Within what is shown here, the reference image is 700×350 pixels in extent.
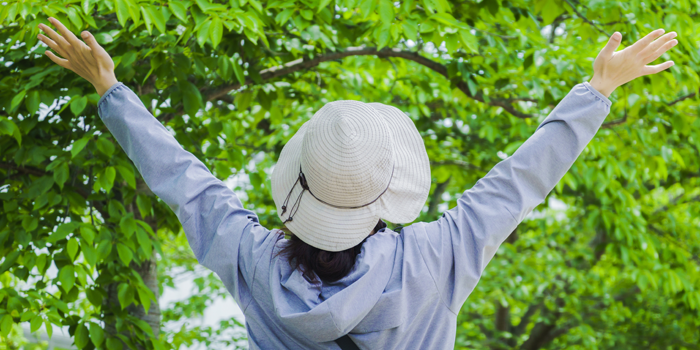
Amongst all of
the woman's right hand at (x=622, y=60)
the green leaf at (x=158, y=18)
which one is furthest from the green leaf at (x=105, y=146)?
the woman's right hand at (x=622, y=60)

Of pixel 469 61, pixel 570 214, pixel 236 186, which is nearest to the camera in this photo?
pixel 469 61

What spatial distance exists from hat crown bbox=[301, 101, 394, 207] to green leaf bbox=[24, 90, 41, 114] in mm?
1517

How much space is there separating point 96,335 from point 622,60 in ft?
6.79

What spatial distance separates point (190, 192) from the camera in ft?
4.03

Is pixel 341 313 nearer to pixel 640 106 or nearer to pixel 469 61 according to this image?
pixel 469 61

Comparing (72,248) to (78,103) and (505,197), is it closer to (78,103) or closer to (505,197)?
(78,103)

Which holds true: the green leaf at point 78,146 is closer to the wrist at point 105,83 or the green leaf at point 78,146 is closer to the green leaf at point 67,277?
→ the green leaf at point 67,277

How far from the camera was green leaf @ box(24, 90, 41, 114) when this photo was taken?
2.16 meters

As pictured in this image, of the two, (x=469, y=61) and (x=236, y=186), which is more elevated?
(x=469, y=61)

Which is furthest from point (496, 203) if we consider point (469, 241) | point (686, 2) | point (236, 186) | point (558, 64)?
point (236, 186)

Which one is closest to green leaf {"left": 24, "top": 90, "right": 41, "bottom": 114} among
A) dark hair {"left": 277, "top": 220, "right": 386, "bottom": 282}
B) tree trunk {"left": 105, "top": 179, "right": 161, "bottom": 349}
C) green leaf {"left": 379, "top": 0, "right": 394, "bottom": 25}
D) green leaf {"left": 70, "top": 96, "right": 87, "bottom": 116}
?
green leaf {"left": 70, "top": 96, "right": 87, "bottom": 116}

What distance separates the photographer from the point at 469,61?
2.94m

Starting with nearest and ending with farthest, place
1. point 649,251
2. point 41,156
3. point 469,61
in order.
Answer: point 41,156 → point 469,61 → point 649,251

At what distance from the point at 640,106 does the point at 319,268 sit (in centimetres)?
272
